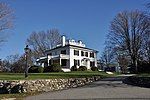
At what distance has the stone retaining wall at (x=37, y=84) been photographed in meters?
28.7

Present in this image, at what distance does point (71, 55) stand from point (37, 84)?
146 feet

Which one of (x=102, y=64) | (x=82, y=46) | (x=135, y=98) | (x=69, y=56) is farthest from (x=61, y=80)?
(x=102, y=64)

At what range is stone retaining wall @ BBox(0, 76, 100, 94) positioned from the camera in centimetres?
2867

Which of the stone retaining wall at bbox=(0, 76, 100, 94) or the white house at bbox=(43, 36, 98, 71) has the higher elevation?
the white house at bbox=(43, 36, 98, 71)

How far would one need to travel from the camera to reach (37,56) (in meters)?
87.1

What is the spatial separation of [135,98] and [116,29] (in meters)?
48.5

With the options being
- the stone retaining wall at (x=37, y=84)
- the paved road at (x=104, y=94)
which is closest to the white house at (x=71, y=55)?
the stone retaining wall at (x=37, y=84)

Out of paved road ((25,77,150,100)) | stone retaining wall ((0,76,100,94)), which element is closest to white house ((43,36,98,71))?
stone retaining wall ((0,76,100,94))

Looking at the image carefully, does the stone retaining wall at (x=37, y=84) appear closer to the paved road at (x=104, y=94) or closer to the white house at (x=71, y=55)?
the paved road at (x=104, y=94)

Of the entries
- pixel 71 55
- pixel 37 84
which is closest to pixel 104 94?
pixel 37 84

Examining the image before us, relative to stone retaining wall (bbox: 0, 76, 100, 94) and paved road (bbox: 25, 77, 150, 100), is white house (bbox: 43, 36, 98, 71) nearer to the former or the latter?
stone retaining wall (bbox: 0, 76, 100, 94)

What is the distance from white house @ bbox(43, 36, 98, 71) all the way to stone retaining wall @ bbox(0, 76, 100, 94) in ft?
121

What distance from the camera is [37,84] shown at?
3017 cm

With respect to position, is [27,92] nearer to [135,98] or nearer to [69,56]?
[135,98]
